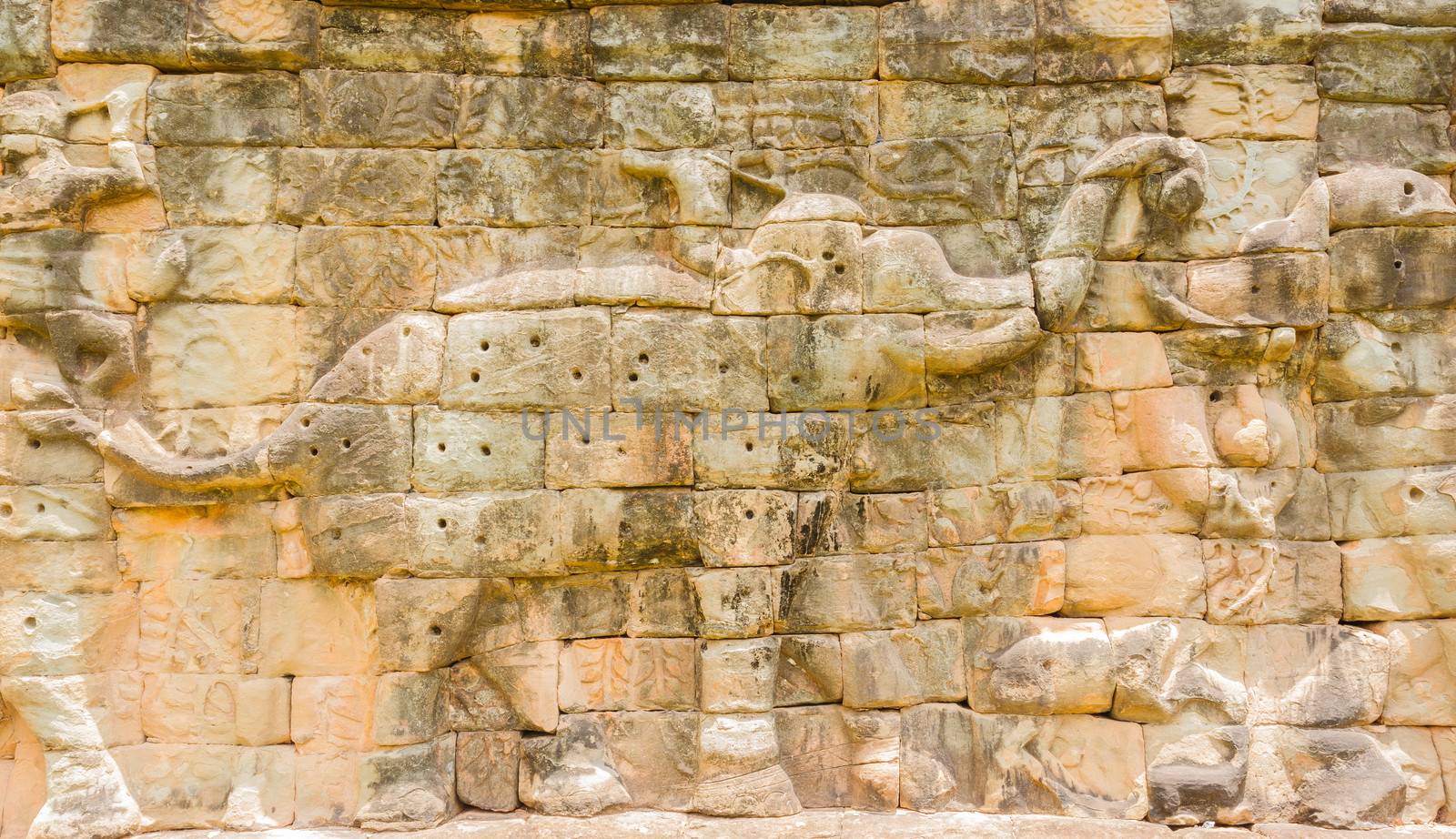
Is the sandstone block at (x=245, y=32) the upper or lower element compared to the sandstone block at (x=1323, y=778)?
upper

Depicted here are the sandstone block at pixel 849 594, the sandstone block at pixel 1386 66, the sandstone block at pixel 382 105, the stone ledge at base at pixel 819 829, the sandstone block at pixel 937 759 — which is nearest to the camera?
the stone ledge at base at pixel 819 829

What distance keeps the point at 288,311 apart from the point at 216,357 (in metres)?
0.46

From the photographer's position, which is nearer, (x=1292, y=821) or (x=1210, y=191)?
(x=1292, y=821)

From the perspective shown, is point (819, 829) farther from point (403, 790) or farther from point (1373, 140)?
point (1373, 140)

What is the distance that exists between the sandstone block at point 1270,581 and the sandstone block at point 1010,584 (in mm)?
809

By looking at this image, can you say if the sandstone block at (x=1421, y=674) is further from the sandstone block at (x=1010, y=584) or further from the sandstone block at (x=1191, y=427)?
the sandstone block at (x=1010, y=584)

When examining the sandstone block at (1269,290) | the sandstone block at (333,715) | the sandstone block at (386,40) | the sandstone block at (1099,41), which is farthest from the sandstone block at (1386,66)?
the sandstone block at (333,715)

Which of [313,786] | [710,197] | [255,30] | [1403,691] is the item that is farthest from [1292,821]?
[255,30]

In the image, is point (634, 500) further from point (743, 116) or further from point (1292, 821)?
point (1292, 821)

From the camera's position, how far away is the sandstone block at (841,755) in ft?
17.2

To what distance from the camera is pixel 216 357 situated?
537 cm

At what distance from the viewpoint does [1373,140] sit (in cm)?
556

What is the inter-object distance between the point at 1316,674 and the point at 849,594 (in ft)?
8.26

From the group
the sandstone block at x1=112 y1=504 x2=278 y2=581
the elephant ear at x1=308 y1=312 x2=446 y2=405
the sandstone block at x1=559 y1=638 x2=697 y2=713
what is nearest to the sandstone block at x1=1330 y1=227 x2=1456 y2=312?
the sandstone block at x1=559 y1=638 x2=697 y2=713
